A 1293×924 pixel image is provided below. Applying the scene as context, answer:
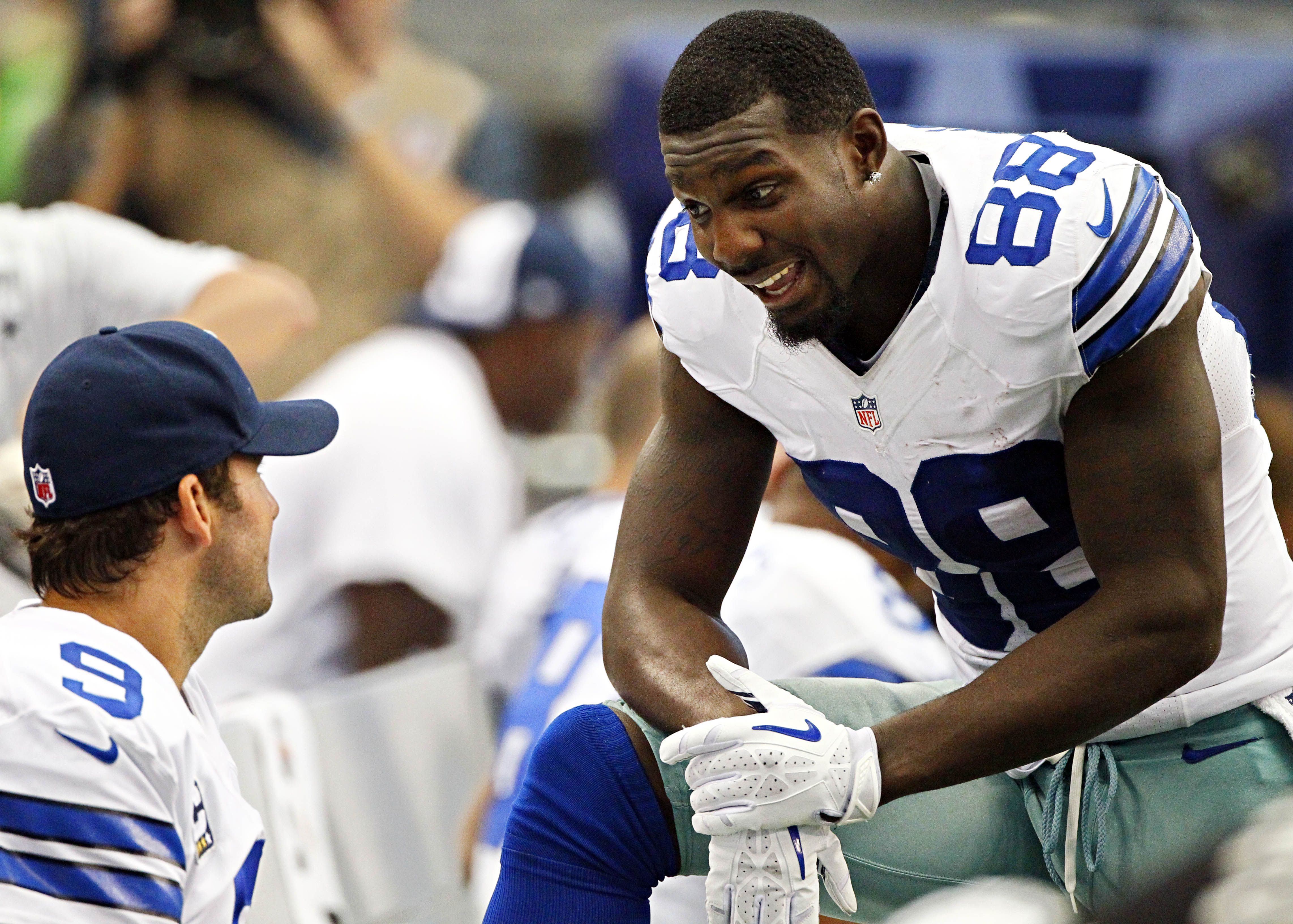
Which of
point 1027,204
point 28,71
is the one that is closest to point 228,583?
point 1027,204

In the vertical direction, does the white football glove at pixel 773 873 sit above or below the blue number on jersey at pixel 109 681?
Answer: below

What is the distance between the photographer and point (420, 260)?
19.4 feet

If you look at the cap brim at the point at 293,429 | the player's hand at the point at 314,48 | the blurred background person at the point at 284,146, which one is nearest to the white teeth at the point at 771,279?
the cap brim at the point at 293,429

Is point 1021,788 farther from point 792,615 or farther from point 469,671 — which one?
point 469,671

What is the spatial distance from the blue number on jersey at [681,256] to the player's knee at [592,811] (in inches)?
23.1

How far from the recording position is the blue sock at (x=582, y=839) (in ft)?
7.00

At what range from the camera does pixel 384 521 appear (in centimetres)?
458

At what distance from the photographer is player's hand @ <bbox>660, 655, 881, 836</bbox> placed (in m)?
1.95

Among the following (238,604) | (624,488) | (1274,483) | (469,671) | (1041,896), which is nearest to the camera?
(1041,896)

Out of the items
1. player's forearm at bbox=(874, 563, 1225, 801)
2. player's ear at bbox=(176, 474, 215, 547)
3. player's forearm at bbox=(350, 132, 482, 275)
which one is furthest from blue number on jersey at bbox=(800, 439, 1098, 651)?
player's forearm at bbox=(350, 132, 482, 275)

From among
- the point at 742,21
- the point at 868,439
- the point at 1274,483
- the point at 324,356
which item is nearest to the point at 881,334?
the point at 868,439

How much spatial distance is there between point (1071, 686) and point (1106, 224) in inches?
20.5

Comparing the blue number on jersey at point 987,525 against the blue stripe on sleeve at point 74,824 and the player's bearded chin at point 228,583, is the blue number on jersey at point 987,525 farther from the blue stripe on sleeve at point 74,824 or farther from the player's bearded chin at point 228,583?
the blue stripe on sleeve at point 74,824

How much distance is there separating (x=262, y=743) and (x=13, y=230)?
135 centimetres
